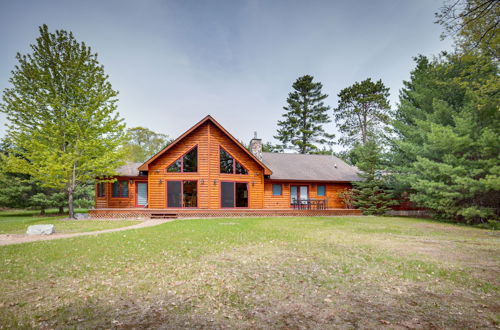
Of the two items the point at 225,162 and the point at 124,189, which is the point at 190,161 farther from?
the point at 124,189

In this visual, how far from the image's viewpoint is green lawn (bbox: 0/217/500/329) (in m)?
3.28

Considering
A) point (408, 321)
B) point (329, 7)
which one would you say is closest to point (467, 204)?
point (329, 7)

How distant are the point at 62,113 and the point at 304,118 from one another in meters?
34.0

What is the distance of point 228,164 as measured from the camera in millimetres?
18656

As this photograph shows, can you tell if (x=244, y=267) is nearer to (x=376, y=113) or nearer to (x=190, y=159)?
(x=190, y=159)

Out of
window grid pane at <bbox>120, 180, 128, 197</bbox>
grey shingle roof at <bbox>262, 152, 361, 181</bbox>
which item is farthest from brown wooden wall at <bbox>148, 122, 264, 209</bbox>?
grey shingle roof at <bbox>262, 152, 361, 181</bbox>

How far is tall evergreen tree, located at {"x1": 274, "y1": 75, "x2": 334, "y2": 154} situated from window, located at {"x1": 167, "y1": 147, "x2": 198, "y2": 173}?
25.6m

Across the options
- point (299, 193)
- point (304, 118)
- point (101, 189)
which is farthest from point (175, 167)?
point (304, 118)

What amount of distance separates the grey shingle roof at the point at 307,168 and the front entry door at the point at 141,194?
10.3 meters

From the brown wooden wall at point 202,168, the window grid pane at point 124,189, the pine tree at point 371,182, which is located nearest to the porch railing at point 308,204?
the pine tree at point 371,182

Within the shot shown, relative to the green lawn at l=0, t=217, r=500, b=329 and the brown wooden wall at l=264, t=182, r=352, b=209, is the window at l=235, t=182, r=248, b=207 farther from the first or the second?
the green lawn at l=0, t=217, r=500, b=329

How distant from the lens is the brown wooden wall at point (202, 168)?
17.7 meters

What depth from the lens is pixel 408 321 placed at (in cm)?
321

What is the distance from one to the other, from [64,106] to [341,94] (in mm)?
35260
